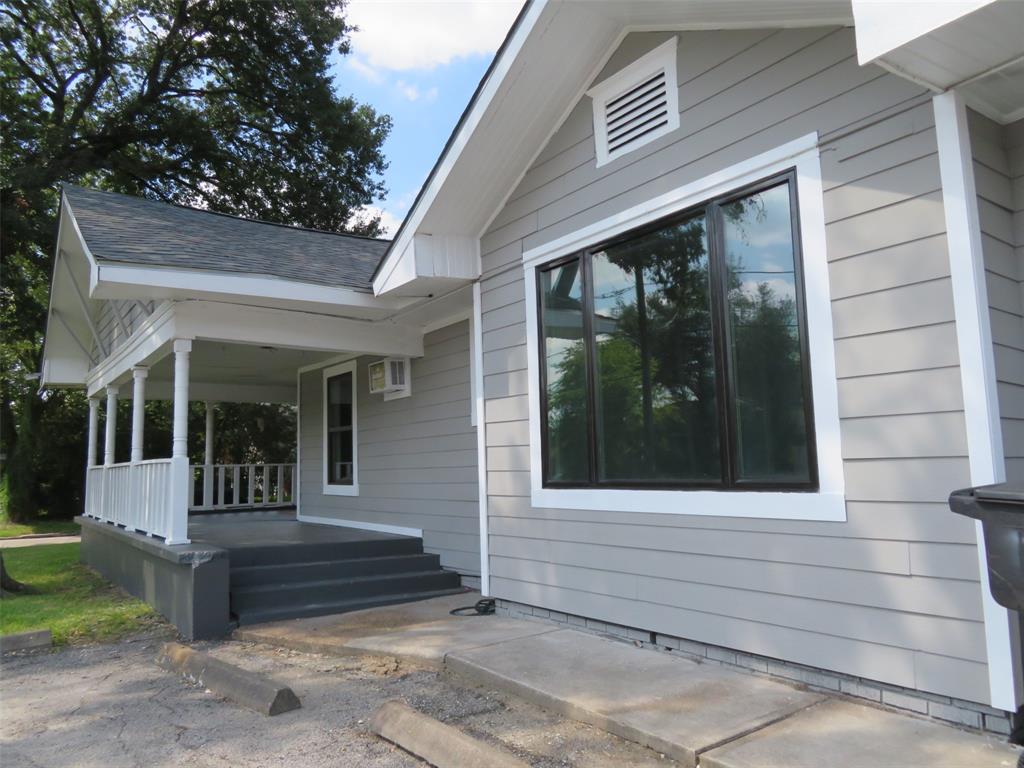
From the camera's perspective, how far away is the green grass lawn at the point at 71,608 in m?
5.65

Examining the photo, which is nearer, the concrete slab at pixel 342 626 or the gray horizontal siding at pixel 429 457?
the concrete slab at pixel 342 626

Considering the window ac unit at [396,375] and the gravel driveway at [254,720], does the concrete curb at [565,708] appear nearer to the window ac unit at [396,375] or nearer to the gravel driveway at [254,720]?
the gravel driveway at [254,720]

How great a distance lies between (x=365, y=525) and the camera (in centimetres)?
811

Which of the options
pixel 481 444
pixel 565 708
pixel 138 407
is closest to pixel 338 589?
pixel 481 444

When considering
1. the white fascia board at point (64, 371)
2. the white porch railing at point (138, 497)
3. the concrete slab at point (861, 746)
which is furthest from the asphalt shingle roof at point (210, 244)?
the concrete slab at point (861, 746)

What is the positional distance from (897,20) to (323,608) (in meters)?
5.40

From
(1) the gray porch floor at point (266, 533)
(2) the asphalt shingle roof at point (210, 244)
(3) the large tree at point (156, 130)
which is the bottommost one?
(1) the gray porch floor at point (266, 533)

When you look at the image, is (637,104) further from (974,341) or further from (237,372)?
(237,372)

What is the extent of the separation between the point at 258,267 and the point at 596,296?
10.2 ft

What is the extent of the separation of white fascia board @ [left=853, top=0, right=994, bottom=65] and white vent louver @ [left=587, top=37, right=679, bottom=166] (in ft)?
5.16

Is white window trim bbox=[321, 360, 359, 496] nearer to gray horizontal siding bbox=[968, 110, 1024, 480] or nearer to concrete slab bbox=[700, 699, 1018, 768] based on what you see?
concrete slab bbox=[700, 699, 1018, 768]

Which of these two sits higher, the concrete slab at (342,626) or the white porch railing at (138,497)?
the white porch railing at (138,497)

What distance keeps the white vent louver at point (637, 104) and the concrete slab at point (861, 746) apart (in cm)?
317

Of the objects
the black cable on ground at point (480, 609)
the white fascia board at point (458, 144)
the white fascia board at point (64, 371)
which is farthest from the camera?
the white fascia board at point (64, 371)
